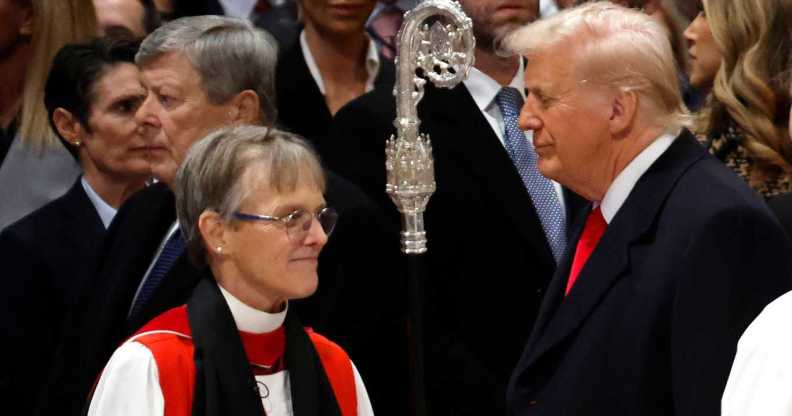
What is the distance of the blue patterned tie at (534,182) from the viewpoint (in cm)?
527

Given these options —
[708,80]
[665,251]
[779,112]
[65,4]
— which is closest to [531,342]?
[665,251]

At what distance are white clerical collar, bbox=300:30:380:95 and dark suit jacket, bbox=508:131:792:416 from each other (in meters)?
2.03

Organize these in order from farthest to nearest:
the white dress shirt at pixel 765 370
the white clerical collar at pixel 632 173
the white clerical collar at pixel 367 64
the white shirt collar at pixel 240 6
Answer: the white shirt collar at pixel 240 6, the white clerical collar at pixel 367 64, the white clerical collar at pixel 632 173, the white dress shirt at pixel 765 370

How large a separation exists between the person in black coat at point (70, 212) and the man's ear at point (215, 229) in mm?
1145

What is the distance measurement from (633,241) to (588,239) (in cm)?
30

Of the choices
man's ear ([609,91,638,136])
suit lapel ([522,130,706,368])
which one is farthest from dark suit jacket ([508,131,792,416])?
man's ear ([609,91,638,136])

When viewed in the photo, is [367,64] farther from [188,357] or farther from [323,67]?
[188,357]

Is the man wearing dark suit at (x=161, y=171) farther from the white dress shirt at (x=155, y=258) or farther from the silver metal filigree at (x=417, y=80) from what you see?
the silver metal filigree at (x=417, y=80)

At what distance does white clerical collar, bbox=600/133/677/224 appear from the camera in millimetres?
4285

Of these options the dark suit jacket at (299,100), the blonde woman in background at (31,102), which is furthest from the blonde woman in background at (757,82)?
the blonde woman in background at (31,102)

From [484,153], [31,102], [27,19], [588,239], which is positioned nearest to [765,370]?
[588,239]

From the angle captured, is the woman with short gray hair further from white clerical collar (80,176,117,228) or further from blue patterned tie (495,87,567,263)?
white clerical collar (80,176,117,228)

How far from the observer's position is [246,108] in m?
5.07

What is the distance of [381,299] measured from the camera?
16.3ft
